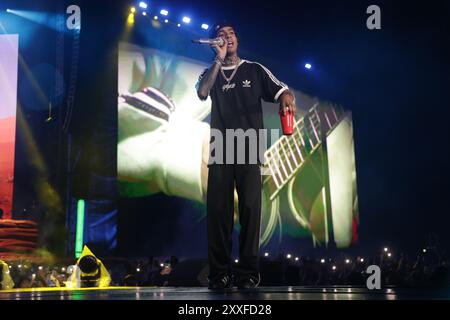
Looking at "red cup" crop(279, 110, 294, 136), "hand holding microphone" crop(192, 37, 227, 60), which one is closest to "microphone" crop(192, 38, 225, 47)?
"hand holding microphone" crop(192, 37, 227, 60)

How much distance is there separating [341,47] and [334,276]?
3.98 meters

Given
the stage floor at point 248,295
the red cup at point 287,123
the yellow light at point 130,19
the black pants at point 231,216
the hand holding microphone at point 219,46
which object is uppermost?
the yellow light at point 130,19

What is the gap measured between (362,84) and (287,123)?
6.99 m

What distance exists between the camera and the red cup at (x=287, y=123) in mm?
3283

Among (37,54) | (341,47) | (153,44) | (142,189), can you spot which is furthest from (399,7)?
(37,54)

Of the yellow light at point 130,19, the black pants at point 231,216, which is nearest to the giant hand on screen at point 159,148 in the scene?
the yellow light at point 130,19

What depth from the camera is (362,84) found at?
9812 mm

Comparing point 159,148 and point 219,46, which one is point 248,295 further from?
point 159,148

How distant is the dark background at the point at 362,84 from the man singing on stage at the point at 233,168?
4901 millimetres

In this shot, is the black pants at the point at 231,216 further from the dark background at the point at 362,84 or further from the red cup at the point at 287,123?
the dark background at the point at 362,84

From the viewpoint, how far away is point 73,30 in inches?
344

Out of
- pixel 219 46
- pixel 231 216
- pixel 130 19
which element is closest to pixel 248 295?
pixel 231 216

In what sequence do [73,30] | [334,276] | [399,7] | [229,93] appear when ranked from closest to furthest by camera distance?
1. [229,93]
2. [399,7]
3. [334,276]
4. [73,30]
